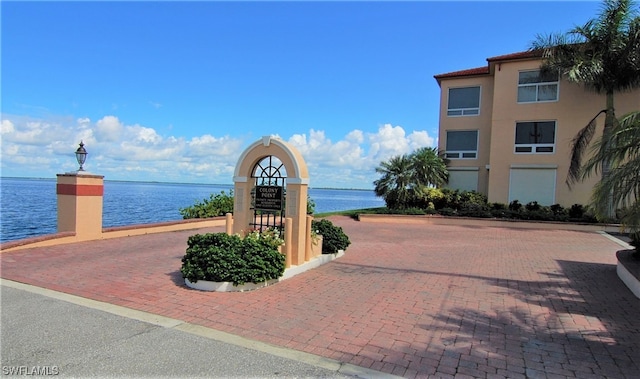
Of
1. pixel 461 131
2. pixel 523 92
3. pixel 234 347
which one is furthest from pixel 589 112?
pixel 234 347

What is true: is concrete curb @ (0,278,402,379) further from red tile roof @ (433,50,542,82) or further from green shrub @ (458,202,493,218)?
red tile roof @ (433,50,542,82)

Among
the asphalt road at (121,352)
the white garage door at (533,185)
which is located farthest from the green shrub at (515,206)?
the asphalt road at (121,352)

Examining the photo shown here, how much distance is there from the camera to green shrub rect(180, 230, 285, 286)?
6429 mm

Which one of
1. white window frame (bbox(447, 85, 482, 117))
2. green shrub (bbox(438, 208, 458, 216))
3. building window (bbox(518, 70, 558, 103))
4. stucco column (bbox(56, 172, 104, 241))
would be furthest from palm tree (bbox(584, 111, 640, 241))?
white window frame (bbox(447, 85, 482, 117))

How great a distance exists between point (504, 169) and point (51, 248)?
22096mm

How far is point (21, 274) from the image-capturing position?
23.2 feet

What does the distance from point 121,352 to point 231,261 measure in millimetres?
2638

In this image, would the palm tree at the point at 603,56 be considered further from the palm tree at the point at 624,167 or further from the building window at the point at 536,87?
the palm tree at the point at 624,167

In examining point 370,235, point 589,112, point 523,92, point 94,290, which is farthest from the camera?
point 523,92

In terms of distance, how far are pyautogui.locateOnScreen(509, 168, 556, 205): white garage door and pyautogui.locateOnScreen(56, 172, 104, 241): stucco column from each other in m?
21.0

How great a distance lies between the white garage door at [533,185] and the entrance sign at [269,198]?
18850 millimetres

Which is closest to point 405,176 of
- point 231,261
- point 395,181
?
point 395,181

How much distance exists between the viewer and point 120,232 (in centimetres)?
1198

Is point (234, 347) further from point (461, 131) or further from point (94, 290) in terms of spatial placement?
point (461, 131)
